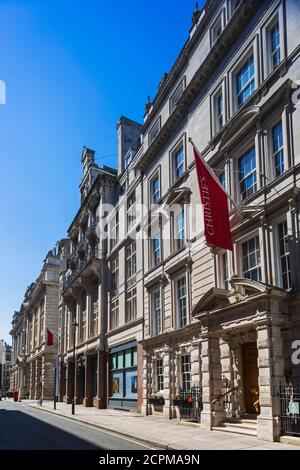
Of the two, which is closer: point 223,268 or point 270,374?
point 270,374

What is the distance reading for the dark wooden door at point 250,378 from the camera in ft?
61.0

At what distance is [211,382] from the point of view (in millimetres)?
19109

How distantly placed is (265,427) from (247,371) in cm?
399

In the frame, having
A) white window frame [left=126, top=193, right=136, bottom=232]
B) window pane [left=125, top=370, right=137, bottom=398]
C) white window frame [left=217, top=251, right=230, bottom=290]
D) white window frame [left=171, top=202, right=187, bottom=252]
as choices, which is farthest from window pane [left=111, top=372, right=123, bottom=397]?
white window frame [left=217, top=251, right=230, bottom=290]

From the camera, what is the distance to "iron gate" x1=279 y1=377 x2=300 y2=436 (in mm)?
14406

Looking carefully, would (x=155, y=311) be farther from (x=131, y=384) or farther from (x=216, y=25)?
(x=216, y=25)

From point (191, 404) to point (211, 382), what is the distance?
2789mm

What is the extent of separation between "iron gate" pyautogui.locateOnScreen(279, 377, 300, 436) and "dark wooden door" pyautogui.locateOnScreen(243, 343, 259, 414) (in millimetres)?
3164

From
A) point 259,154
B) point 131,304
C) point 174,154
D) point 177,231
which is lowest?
point 131,304

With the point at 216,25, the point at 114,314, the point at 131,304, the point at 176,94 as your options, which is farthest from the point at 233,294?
the point at 114,314

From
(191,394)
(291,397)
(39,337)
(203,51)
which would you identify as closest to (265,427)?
(291,397)

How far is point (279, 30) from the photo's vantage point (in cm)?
1859

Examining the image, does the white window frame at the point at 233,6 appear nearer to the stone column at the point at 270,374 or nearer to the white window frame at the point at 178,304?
the white window frame at the point at 178,304
